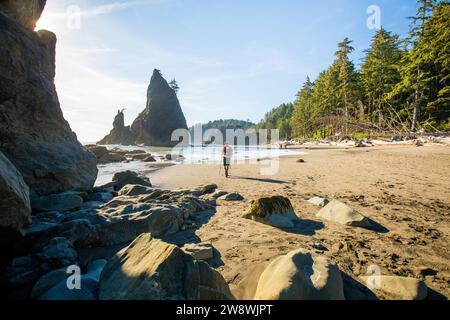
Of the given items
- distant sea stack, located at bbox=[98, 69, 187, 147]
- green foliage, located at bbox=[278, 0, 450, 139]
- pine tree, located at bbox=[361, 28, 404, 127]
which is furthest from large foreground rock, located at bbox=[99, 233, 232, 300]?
distant sea stack, located at bbox=[98, 69, 187, 147]

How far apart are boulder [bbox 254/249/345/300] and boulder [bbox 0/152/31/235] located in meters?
3.81

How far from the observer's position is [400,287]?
257 cm

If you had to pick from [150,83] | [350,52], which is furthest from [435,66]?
[150,83]

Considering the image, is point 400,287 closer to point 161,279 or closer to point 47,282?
point 161,279

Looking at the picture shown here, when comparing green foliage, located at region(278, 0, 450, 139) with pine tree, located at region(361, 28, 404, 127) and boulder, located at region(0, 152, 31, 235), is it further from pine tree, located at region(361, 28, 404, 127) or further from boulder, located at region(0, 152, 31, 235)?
boulder, located at region(0, 152, 31, 235)

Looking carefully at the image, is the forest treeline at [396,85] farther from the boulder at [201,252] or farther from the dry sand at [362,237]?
the boulder at [201,252]

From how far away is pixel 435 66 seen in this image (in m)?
30.9

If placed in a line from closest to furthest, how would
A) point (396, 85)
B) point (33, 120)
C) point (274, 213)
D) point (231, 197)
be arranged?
1. point (274, 213)
2. point (231, 197)
3. point (33, 120)
4. point (396, 85)

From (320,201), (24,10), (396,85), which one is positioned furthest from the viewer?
(396,85)

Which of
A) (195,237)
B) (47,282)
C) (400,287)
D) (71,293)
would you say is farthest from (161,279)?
(400,287)

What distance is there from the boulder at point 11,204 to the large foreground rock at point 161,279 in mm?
1993

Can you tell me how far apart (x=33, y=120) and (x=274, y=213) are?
8.84 meters

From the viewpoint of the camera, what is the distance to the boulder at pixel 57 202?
5.75 m
